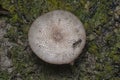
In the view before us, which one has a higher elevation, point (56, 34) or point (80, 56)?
point (56, 34)

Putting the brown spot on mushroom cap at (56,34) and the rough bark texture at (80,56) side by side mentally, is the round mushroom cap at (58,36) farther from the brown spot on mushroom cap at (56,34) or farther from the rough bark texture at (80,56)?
the rough bark texture at (80,56)

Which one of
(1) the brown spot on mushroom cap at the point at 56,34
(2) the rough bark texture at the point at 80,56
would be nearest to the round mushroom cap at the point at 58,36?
(1) the brown spot on mushroom cap at the point at 56,34

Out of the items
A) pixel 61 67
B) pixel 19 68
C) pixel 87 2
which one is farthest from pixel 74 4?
pixel 19 68

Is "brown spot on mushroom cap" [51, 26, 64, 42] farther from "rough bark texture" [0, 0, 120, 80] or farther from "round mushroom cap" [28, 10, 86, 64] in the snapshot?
"rough bark texture" [0, 0, 120, 80]

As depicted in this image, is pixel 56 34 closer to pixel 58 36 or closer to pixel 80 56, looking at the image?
pixel 58 36

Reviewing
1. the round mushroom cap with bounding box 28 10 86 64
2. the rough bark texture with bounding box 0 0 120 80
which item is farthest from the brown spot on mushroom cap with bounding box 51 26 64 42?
the rough bark texture with bounding box 0 0 120 80

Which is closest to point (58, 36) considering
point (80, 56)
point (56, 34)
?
point (56, 34)
